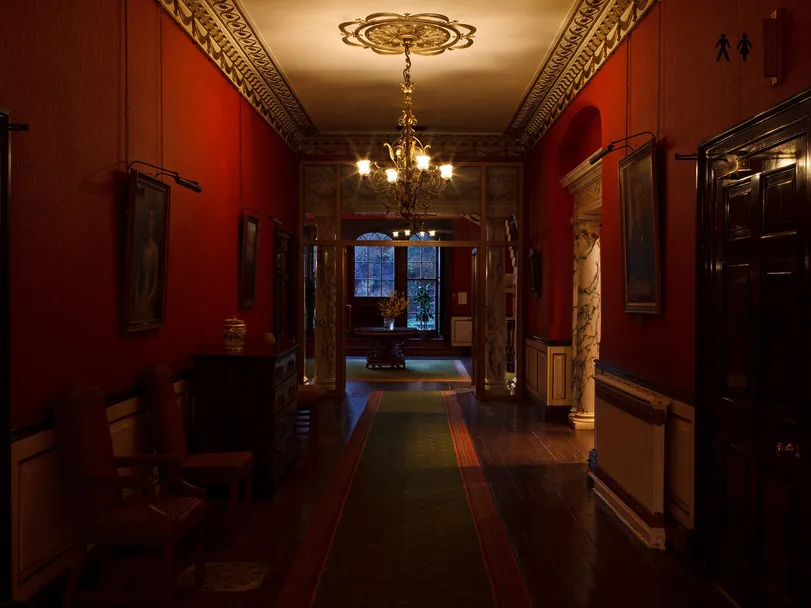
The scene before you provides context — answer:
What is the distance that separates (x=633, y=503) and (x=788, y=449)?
1.81m

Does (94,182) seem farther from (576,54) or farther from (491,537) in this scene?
(576,54)

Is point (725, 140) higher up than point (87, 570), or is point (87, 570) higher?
point (725, 140)

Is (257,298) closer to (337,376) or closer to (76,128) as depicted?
(337,376)

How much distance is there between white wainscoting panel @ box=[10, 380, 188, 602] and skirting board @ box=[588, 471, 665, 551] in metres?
3.40

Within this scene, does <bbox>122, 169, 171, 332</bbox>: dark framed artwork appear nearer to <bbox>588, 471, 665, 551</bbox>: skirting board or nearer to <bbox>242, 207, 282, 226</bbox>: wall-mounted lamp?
<bbox>242, 207, 282, 226</bbox>: wall-mounted lamp

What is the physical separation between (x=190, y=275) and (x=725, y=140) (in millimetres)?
3888

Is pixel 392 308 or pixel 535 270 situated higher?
pixel 535 270

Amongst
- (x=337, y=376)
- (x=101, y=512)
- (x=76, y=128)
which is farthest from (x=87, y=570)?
(x=337, y=376)

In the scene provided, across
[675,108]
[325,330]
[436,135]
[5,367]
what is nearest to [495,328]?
[325,330]

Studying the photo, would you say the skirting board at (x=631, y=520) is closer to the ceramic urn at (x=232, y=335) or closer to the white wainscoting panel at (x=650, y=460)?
the white wainscoting panel at (x=650, y=460)

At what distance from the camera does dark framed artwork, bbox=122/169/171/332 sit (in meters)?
4.05

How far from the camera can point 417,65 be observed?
6848 mm

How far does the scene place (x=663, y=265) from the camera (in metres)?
4.43

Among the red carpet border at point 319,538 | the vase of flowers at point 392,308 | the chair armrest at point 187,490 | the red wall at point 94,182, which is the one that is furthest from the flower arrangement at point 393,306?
the chair armrest at point 187,490
